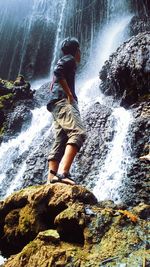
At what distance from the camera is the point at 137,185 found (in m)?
Answer: 6.54

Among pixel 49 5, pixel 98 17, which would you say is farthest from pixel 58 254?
pixel 49 5

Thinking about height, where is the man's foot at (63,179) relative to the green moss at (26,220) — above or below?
above

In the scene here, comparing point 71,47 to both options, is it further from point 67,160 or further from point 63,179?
point 63,179

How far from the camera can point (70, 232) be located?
2.56m

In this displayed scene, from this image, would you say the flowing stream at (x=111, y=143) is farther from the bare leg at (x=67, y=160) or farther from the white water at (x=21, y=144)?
the bare leg at (x=67, y=160)

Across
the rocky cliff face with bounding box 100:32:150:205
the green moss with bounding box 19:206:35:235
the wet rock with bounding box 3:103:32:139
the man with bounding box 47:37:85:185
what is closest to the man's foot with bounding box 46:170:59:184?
the man with bounding box 47:37:85:185

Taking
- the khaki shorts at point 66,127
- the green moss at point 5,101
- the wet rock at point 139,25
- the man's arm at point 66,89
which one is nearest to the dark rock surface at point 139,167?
the khaki shorts at point 66,127

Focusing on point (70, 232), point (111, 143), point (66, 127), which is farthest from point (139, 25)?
point (70, 232)

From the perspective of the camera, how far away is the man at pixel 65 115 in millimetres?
3561

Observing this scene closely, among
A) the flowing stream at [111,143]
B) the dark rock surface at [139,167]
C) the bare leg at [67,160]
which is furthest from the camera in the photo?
the flowing stream at [111,143]

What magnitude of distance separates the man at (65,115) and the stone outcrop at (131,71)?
5935mm

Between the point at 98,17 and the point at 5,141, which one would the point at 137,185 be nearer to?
the point at 5,141

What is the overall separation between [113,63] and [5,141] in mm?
5025

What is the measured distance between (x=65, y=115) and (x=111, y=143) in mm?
4556
